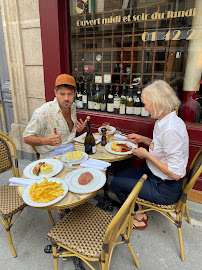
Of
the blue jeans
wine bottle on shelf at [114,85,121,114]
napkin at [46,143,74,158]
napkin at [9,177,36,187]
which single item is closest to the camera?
napkin at [9,177,36,187]

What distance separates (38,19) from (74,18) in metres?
0.61

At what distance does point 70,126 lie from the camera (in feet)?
8.51

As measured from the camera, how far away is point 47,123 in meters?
2.33

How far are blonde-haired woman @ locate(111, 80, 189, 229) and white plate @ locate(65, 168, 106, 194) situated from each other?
531mm

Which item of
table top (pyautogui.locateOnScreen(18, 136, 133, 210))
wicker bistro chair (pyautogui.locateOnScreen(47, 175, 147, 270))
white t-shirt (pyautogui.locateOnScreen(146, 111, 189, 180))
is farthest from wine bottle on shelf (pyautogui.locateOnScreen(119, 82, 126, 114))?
wicker bistro chair (pyautogui.locateOnScreen(47, 175, 147, 270))

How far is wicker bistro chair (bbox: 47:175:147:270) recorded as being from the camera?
1341 millimetres

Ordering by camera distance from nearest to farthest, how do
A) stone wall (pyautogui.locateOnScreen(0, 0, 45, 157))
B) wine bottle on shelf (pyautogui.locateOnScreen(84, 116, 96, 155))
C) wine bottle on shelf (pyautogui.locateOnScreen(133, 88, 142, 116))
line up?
wine bottle on shelf (pyautogui.locateOnScreen(84, 116, 96, 155)) < wine bottle on shelf (pyautogui.locateOnScreen(133, 88, 142, 116)) < stone wall (pyautogui.locateOnScreen(0, 0, 45, 157))

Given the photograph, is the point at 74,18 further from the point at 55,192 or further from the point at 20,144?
the point at 55,192

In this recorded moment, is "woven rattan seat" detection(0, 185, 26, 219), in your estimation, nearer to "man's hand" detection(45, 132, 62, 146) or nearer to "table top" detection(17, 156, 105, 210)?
"table top" detection(17, 156, 105, 210)

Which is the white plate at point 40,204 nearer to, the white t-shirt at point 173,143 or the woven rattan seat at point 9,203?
the woven rattan seat at point 9,203

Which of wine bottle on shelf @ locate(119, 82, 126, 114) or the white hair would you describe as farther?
wine bottle on shelf @ locate(119, 82, 126, 114)

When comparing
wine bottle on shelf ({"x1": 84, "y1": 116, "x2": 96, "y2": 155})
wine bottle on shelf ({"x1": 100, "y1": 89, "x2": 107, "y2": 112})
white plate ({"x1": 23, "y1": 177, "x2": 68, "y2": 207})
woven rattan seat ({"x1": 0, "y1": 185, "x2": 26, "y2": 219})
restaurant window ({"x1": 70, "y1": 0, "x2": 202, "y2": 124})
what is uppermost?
restaurant window ({"x1": 70, "y1": 0, "x2": 202, "y2": 124})

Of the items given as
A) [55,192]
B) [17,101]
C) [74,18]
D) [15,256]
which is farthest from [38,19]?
[15,256]

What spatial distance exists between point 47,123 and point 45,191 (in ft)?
3.56
